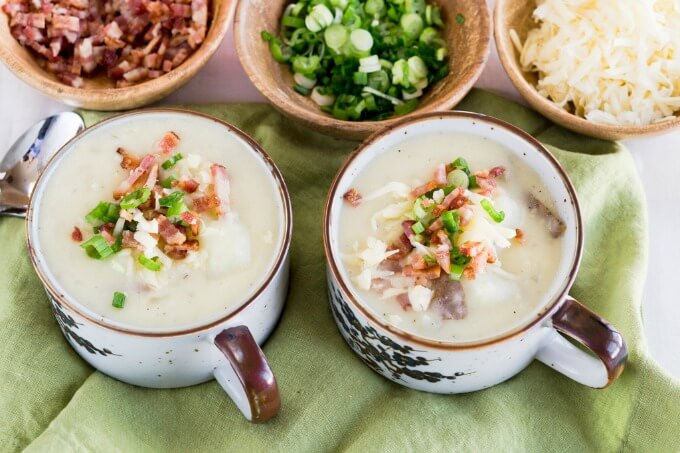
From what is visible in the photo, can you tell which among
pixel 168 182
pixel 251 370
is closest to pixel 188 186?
pixel 168 182

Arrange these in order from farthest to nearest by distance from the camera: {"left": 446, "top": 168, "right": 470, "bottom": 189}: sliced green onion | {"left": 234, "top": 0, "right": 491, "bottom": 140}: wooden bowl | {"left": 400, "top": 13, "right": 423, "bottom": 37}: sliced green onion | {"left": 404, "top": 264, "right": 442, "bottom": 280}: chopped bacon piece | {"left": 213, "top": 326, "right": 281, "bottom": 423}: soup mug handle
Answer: {"left": 400, "top": 13, "right": 423, "bottom": 37}: sliced green onion < {"left": 234, "top": 0, "right": 491, "bottom": 140}: wooden bowl < {"left": 446, "top": 168, "right": 470, "bottom": 189}: sliced green onion < {"left": 404, "top": 264, "right": 442, "bottom": 280}: chopped bacon piece < {"left": 213, "top": 326, "right": 281, "bottom": 423}: soup mug handle

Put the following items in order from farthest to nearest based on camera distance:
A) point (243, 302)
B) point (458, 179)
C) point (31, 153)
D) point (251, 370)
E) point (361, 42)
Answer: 1. point (361, 42)
2. point (31, 153)
3. point (458, 179)
4. point (243, 302)
5. point (251, 370)

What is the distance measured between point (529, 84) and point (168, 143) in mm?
1005

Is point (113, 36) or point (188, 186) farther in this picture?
point (113, 36)

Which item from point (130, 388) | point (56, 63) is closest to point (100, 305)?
point (130, 388)

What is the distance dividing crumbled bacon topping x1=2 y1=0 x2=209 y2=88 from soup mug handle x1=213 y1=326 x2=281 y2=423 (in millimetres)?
938

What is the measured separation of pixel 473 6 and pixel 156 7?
2.88 feet

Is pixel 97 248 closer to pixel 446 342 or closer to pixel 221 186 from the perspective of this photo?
pixel 221 186

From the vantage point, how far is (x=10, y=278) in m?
2.11

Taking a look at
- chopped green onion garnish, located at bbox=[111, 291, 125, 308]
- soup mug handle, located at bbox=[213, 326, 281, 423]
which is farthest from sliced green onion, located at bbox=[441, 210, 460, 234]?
chopped green onion garnish, located at bbox=[111, 291, 125, 308]

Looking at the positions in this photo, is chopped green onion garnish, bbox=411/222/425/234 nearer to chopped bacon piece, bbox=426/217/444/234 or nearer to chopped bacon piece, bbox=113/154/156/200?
chopped bacon piece, bbox=426/217/444/234

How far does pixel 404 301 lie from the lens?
1.83 m

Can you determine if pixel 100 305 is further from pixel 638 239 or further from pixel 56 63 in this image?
pixel 638 239

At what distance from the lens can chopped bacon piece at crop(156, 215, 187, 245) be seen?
1854mm
